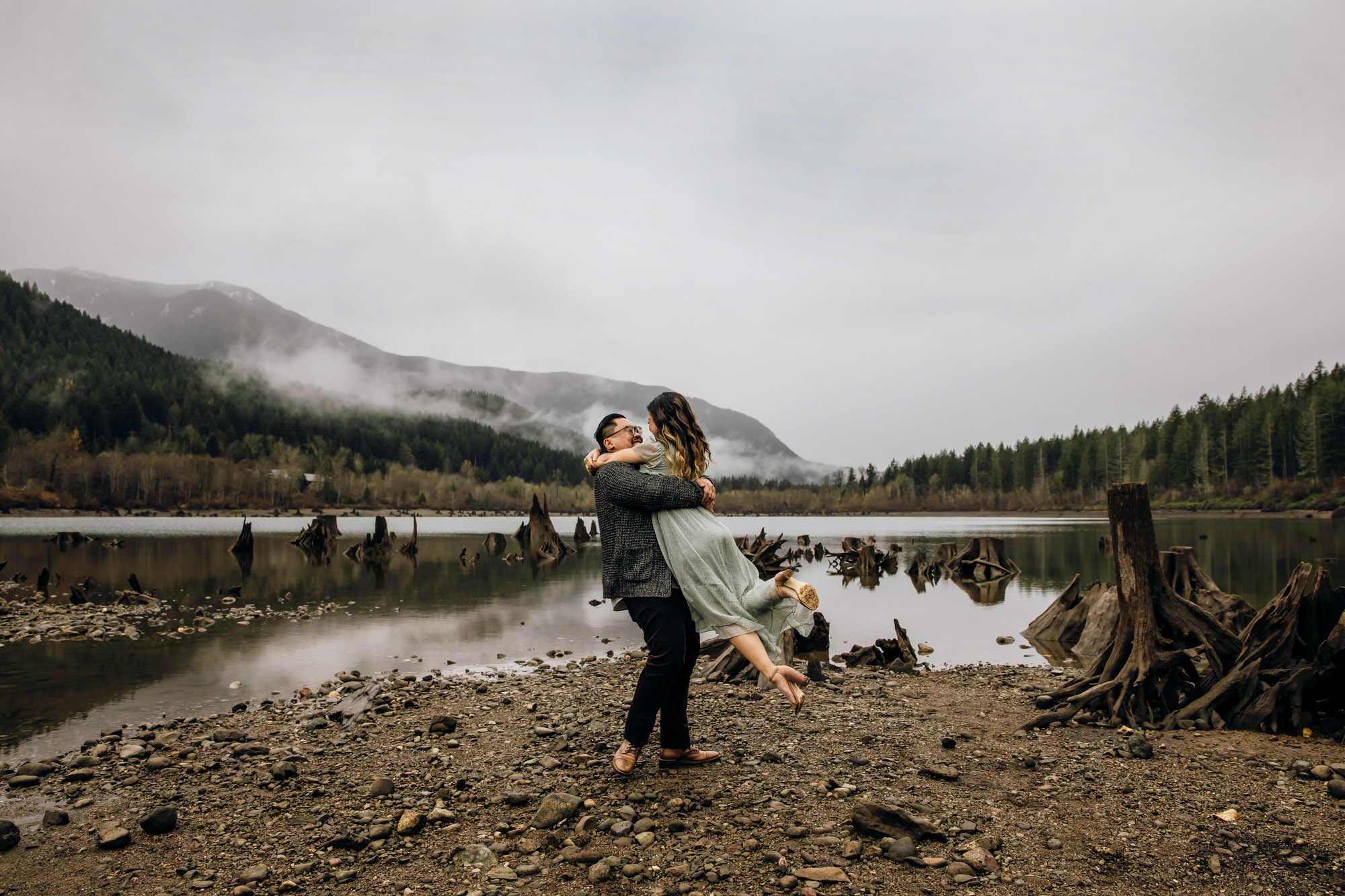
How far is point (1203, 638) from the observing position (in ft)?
25.3

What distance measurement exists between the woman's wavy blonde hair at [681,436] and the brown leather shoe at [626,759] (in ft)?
7.54

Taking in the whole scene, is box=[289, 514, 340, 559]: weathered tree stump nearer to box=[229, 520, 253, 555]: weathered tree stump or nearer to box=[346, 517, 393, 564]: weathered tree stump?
box=[229, 520, 253, 555]: weathered tree stump

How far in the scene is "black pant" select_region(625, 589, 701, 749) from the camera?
17.7ft

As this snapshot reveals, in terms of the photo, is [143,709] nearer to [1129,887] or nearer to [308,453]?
[1129,887]

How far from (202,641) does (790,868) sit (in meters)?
14.2

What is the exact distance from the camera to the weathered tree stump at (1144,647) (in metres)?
7.52

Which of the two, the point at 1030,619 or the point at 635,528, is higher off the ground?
the point at 635,528

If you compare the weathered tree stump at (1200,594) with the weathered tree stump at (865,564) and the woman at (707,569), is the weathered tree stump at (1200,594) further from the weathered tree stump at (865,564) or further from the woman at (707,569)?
the weathered tree stump at (865,564)

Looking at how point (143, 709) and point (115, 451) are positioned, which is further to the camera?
point (115, 451)

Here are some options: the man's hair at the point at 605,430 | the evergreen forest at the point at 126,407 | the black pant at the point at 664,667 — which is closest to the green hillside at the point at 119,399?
the evergreen forest at the point at 126,407

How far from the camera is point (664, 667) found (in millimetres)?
5469

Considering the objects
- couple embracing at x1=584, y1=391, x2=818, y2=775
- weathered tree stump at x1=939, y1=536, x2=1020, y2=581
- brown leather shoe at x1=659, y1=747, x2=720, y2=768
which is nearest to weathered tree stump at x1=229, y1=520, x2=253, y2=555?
weathered tree stump at x1=939, y1=536, x2=1020, y2=581

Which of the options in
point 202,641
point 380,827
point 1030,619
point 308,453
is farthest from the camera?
point 308,453

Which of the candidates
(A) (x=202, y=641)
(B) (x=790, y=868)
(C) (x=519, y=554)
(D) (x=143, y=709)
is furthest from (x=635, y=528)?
(C) (x=519, y=554)
